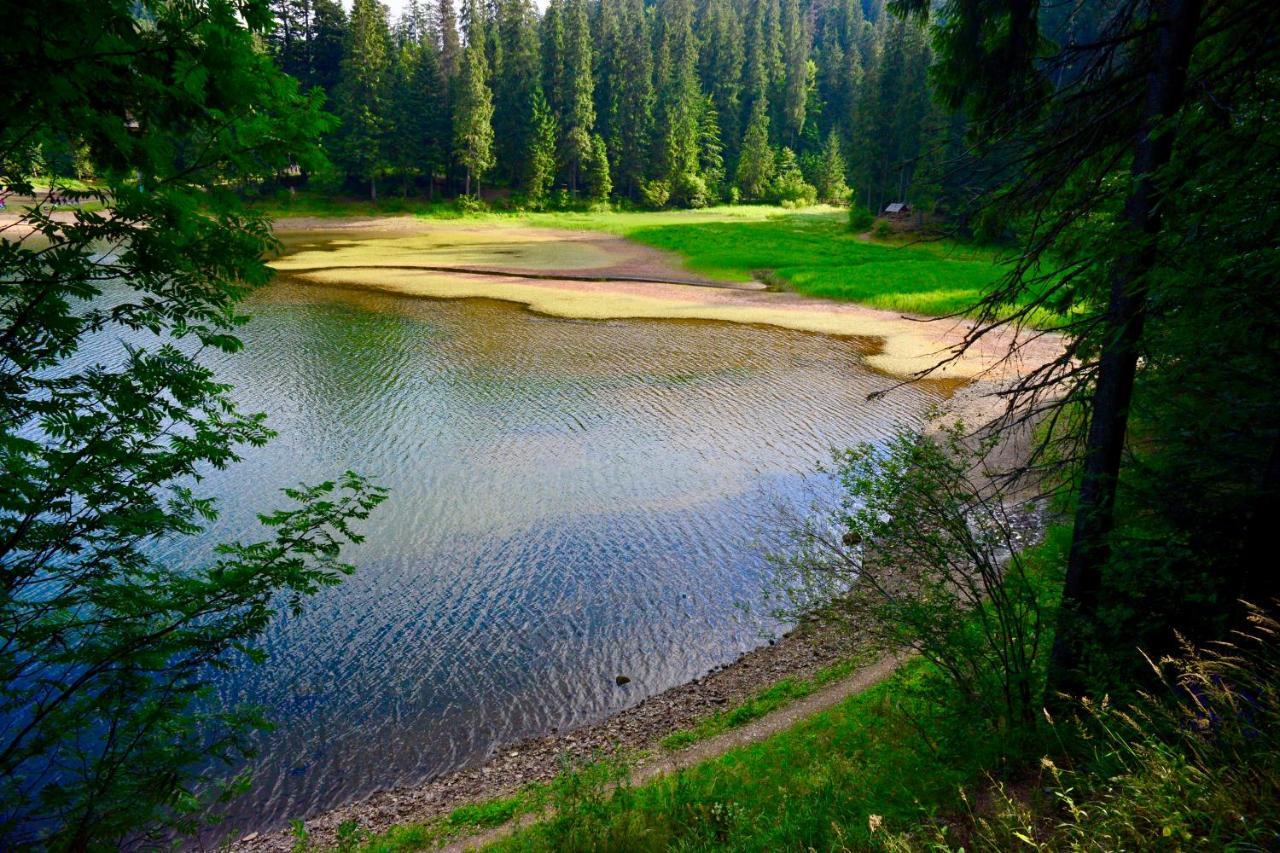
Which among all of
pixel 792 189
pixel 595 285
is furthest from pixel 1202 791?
pixel 792 189

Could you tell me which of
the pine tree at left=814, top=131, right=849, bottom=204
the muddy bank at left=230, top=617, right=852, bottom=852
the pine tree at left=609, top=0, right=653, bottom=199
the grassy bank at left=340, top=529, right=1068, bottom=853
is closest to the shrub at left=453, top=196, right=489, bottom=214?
the pine tree at left=609, top=0, right=653, bottom=199

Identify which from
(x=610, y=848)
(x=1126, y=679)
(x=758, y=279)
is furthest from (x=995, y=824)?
(x=758, y=279)

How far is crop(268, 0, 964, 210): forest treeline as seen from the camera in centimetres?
6881

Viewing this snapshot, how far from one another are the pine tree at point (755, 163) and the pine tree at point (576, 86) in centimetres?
2312

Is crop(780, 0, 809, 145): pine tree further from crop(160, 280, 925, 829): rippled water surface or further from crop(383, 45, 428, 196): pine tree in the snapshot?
crop(160, 280, 925, 829): rippled water surface

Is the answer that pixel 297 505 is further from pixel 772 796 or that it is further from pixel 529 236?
pixel 529 236

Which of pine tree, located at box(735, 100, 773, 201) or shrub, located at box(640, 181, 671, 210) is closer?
shrub, located at box(640, 181, 671, 210)

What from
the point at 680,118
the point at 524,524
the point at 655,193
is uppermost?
the point at 680,118

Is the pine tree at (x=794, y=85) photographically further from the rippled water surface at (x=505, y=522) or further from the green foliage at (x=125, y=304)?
the green foliage at (x=125, y=304)

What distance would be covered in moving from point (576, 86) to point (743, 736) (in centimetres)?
8298

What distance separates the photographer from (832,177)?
327ft

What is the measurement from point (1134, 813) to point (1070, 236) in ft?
14.6

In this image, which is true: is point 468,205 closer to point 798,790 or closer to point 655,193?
point 655,193

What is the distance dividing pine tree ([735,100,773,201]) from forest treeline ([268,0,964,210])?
22 cm
